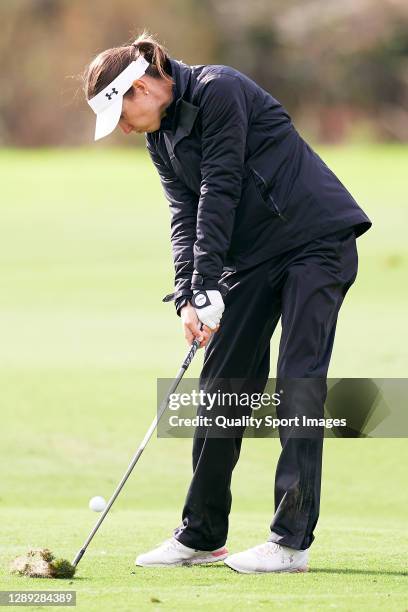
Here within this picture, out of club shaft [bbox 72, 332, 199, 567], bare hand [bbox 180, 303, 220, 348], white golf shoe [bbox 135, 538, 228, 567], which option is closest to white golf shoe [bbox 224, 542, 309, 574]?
white golf shoe [bbox 135, 538, 228, 567]

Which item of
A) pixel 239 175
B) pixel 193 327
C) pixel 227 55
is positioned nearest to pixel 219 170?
pixel 239 175

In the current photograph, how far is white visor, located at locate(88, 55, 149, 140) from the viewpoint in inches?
166

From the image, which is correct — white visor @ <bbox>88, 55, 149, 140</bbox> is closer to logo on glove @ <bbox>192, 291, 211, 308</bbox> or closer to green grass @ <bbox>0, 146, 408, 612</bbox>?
logo on glove @ <bbox>192, 291, 211, 308</bbox>

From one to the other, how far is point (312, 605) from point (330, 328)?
1014mm

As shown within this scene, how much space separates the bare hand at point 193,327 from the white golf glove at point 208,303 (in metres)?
0.06

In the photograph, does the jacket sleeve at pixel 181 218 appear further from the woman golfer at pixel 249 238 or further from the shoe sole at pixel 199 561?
the shoe sole at pixel 199 561

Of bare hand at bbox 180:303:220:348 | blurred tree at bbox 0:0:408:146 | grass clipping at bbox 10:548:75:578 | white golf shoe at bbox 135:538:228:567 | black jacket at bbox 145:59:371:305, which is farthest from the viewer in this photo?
blurred tree at bbox 0:0:408:146

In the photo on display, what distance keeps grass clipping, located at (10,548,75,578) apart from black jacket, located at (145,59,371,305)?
3.05 ft

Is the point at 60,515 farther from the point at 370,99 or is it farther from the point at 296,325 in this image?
the point at 370,99

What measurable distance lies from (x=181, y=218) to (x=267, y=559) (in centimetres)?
115

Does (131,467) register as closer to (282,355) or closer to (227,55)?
(282,355)

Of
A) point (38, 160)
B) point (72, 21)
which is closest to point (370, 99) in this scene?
point (72, 21)

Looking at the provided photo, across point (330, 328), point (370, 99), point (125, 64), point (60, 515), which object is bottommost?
point (370, 99)

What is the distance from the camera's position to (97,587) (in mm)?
4008
